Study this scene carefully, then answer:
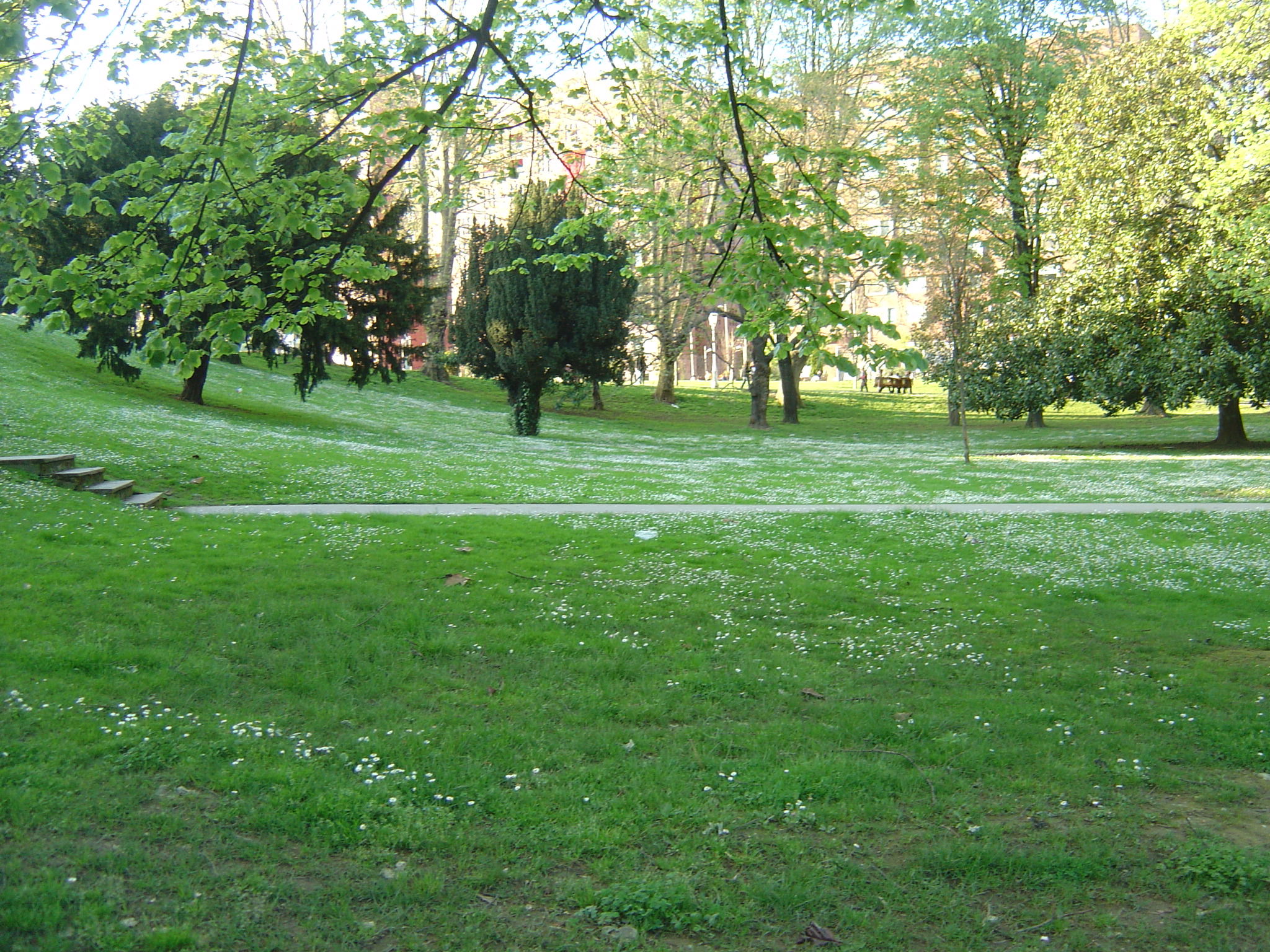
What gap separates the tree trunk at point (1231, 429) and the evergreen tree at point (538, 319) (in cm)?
1882

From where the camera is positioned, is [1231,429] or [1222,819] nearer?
[1222,819]

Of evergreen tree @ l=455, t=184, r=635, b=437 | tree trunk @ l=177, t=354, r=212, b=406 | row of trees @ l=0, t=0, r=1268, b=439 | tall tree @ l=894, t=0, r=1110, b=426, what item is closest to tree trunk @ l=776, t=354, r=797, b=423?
row of trees @ l=0, t=0, r=1268, b=439

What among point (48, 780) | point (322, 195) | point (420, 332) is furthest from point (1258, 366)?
point (420, 332)

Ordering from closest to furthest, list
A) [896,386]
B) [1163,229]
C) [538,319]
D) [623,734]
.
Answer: [623,734]
[1163,229]
[538,319]
[896,386]

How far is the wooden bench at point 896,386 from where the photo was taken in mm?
55938

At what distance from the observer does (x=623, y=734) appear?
5.98 metres

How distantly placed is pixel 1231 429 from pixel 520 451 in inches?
850

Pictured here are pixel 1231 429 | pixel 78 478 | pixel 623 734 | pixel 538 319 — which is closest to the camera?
pixel 623 734

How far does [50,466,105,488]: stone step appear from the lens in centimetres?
1280

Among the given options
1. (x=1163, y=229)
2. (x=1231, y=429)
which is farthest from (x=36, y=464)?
(x=1231, y=429)

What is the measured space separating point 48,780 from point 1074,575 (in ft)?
31.0

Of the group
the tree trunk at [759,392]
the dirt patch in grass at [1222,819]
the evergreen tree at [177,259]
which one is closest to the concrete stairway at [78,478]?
the evergreen tree at [177,259]

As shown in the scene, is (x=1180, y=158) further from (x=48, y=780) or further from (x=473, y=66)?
(x=48, y=780)

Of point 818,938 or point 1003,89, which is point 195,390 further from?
point 1003,89
